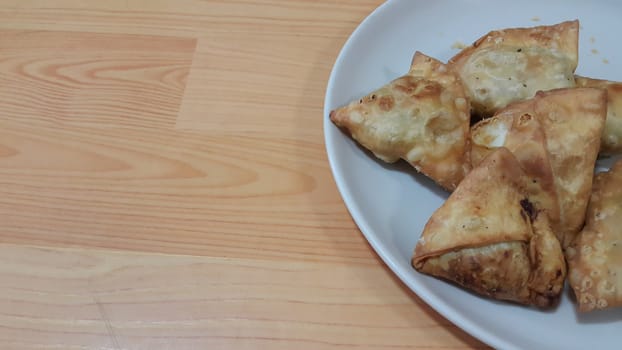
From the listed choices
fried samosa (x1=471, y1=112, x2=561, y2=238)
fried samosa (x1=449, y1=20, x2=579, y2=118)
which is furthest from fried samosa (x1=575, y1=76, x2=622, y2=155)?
fried samosa (x1=471, y1=112, x2=561, y2=238)

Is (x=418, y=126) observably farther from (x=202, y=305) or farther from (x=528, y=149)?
(x=202, y=305)

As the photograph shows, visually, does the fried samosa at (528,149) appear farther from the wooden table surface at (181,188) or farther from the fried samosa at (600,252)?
the wooden table surface at (181,188)

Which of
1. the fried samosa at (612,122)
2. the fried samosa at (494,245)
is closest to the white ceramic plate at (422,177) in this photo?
the fried samosa at (494,245)

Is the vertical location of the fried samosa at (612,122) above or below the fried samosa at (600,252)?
above

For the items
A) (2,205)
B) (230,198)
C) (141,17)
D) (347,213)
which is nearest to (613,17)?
(347,213)

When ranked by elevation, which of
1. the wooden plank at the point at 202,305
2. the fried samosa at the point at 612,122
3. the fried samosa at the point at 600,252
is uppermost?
the fried samosa at the point at 612,122

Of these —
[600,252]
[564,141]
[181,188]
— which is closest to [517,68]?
[564,141]

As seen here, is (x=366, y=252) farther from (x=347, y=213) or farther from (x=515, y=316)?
(x=515, y=316)
